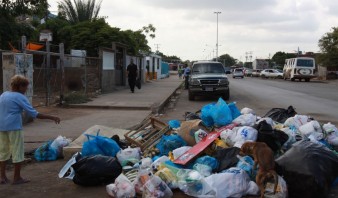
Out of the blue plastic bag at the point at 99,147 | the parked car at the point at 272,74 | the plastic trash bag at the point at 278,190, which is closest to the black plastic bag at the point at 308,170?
the plastic trash bag at the point at 278,190

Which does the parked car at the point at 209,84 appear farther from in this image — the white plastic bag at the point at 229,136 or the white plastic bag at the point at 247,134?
the white plastic bag at the point at 247,134

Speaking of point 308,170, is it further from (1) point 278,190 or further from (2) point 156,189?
Result: (2) point 156,189

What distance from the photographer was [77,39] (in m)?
29.6

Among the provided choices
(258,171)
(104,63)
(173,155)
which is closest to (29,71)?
(173,155)

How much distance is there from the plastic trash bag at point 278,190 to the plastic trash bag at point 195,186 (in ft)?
2.06

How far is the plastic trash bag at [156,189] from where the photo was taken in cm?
494

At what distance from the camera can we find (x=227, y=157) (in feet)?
19.3

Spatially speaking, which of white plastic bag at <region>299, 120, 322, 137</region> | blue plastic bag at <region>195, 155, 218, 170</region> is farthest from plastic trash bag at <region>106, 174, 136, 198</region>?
white plastic bag at <region>299, 120, 322, 137</region>

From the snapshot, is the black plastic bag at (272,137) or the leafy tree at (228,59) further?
the leafy tree at (228,59)

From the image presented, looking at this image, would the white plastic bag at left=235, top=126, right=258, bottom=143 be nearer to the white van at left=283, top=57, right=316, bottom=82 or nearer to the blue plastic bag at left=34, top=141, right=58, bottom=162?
the blue plastic bag at left=34, top=141, right=58, bottom=162

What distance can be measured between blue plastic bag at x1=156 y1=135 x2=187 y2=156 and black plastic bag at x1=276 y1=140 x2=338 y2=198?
75.5 inches

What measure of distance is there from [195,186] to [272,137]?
171 centimetres

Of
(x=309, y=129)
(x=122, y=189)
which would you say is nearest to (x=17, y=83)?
(x=122, y=189)

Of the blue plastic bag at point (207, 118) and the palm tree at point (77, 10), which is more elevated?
the palm tree at point (77, 10)
